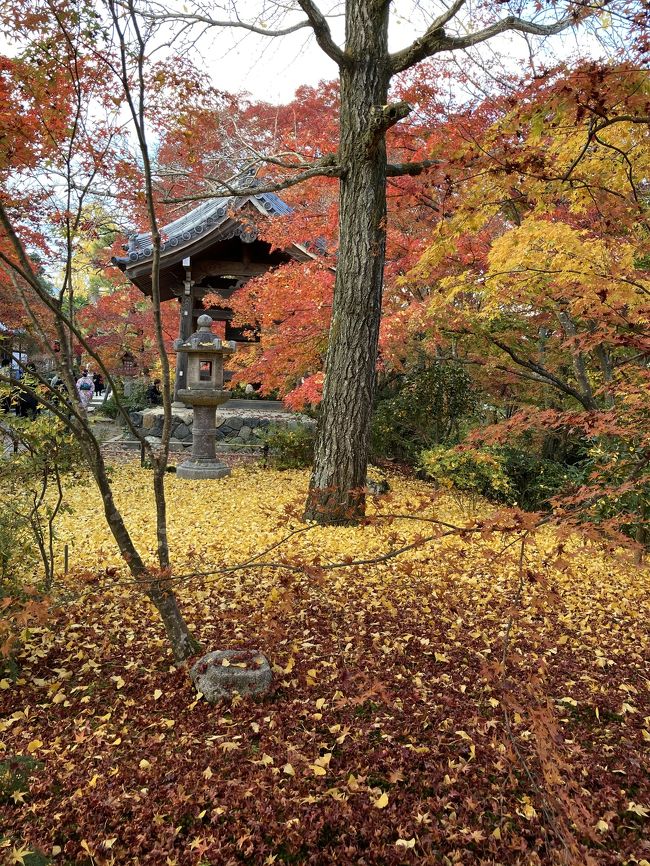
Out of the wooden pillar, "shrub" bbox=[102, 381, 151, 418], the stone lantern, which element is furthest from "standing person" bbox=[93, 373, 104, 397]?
the stone lantern

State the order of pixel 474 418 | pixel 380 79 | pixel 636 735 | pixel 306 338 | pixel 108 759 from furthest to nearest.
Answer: pixel 474 418, pixel 306 338, pixel 380 79, pixel 636 735, pixel 108 759

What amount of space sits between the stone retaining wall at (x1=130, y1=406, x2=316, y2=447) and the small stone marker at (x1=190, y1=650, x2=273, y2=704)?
25.1 ft

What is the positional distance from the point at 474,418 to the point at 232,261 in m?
5.79

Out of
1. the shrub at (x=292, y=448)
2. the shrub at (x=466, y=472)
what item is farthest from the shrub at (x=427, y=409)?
the shrub at (x=466, y=472)

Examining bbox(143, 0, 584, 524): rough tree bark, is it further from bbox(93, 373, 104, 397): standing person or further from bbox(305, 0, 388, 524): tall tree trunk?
bbox(93, 373, 104, 397): standing person

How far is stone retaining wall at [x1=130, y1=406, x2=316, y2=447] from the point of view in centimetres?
1050

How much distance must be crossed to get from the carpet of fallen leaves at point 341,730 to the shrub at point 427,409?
4.32m

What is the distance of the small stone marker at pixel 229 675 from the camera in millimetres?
2580

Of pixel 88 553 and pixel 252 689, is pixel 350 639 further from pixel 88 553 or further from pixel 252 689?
pixel 88 553

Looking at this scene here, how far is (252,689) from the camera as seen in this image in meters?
2.61

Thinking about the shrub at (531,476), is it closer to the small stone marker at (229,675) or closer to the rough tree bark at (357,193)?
the rough tree bark at (357,193)

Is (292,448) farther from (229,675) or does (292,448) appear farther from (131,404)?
(229,675)

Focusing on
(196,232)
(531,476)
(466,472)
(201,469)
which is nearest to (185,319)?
(196,232)

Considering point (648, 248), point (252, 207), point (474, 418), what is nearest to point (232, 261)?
point (252, 207)
